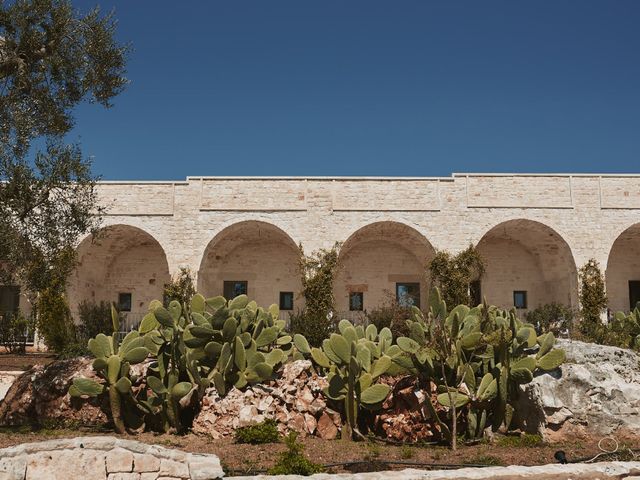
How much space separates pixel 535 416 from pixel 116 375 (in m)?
5.66

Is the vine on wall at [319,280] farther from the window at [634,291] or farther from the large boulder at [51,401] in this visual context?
the window at [634,291]

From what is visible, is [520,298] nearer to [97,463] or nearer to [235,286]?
[235,286]

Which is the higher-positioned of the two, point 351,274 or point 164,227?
point 164,227

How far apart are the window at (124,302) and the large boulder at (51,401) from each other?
37.9ft

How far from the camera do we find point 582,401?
7.90 meters

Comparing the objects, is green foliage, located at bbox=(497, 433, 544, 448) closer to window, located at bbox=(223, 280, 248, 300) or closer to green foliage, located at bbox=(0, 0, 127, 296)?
green foliage, located at bbox=(0, 0, 127, 296)

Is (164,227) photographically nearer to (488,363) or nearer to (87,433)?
(87,433)

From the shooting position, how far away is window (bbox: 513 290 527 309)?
21188 mm

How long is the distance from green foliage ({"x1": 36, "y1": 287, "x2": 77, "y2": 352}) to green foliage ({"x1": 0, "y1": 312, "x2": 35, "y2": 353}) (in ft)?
1.69

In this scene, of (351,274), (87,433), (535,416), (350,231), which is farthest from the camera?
(351,274)

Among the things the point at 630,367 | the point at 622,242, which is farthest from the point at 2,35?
the point at 622,242

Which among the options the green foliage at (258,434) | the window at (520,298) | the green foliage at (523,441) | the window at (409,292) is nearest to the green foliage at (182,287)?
the window at (409,292)

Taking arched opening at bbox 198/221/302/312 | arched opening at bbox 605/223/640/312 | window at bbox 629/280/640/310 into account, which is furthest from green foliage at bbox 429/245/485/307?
window at bbox 629/280/640/310

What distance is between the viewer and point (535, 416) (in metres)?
7.96
